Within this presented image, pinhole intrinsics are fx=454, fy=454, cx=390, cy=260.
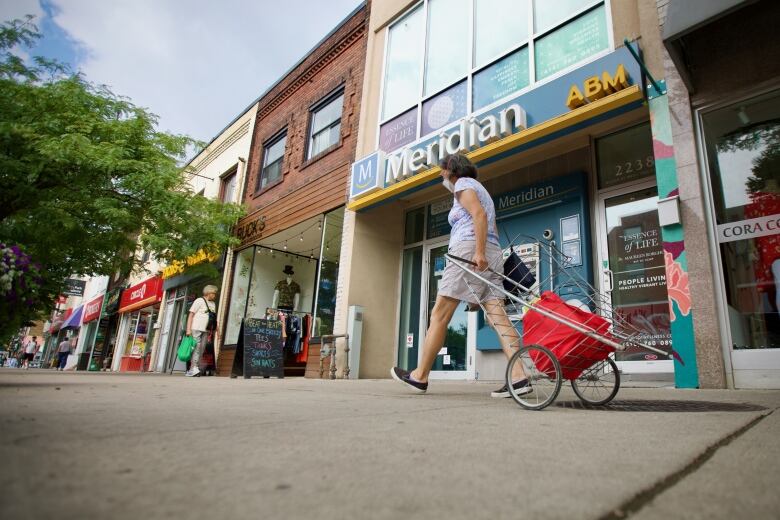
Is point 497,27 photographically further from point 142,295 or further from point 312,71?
point 142,295

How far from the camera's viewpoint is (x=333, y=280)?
10.1 metres

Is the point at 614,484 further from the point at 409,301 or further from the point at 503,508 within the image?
the point at 409,301

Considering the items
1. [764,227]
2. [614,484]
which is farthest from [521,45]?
[614,484]

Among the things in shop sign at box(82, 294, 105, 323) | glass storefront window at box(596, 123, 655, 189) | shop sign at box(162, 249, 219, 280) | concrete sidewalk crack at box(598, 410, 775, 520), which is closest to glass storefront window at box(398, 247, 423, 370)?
glass storefront window at box(596, 123, 655, 189)

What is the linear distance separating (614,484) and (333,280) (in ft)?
30.4

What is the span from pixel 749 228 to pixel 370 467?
489 cm

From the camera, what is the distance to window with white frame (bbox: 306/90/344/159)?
34.2 feet

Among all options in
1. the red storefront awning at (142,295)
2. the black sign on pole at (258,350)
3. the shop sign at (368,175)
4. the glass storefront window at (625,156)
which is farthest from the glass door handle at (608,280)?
the red storefront awning at (142,295)

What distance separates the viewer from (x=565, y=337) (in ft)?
8.61

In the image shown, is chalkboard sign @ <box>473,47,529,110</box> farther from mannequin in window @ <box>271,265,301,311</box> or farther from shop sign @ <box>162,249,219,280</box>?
shop sign @ <box>162,249,219,280</box>

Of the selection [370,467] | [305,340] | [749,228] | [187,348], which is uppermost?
[749,228]

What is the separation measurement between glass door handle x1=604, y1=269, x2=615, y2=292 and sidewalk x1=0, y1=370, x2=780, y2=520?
13.6 ft

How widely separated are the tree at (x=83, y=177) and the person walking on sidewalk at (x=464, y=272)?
6.19m

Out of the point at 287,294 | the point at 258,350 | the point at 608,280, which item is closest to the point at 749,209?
the point at 608,280
